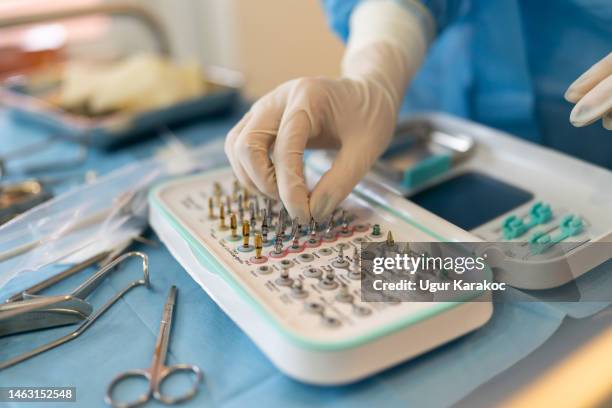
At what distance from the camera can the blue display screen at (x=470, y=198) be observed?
688mm

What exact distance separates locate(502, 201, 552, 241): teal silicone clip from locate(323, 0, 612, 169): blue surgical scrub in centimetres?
22

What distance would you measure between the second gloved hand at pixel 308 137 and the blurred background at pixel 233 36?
1055 millimetres

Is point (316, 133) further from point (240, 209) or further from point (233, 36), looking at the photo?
point (233, 36)

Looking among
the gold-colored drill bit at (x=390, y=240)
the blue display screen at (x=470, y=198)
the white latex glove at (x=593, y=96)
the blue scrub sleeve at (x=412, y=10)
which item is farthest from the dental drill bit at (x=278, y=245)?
the blue scrub sleeve at (x=412, y=10)

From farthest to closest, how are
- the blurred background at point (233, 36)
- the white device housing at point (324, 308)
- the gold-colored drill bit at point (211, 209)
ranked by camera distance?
the blurred background at point (233, 36) → the gold-colored drill bit at point (211, 209) → the white device housing at point (324, 308)

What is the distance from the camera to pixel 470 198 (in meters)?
0.74

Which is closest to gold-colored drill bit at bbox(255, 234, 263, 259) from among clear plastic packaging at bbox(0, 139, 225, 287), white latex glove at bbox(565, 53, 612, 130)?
clear plastic packaging at bbox(0, 139, 225, 287)

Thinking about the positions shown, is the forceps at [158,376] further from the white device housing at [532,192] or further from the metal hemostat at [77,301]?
the white device housing at [532,192]

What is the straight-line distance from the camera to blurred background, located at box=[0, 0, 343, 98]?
1.75 m

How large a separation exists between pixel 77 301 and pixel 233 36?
1.68m

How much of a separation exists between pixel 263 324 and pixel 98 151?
714 mm

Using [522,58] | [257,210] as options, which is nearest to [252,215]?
[257,210]

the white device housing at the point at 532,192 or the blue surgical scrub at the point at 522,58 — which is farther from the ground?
the blue surgical scrub at the point at 522,58

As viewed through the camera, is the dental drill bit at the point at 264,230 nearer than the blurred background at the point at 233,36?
Yes
